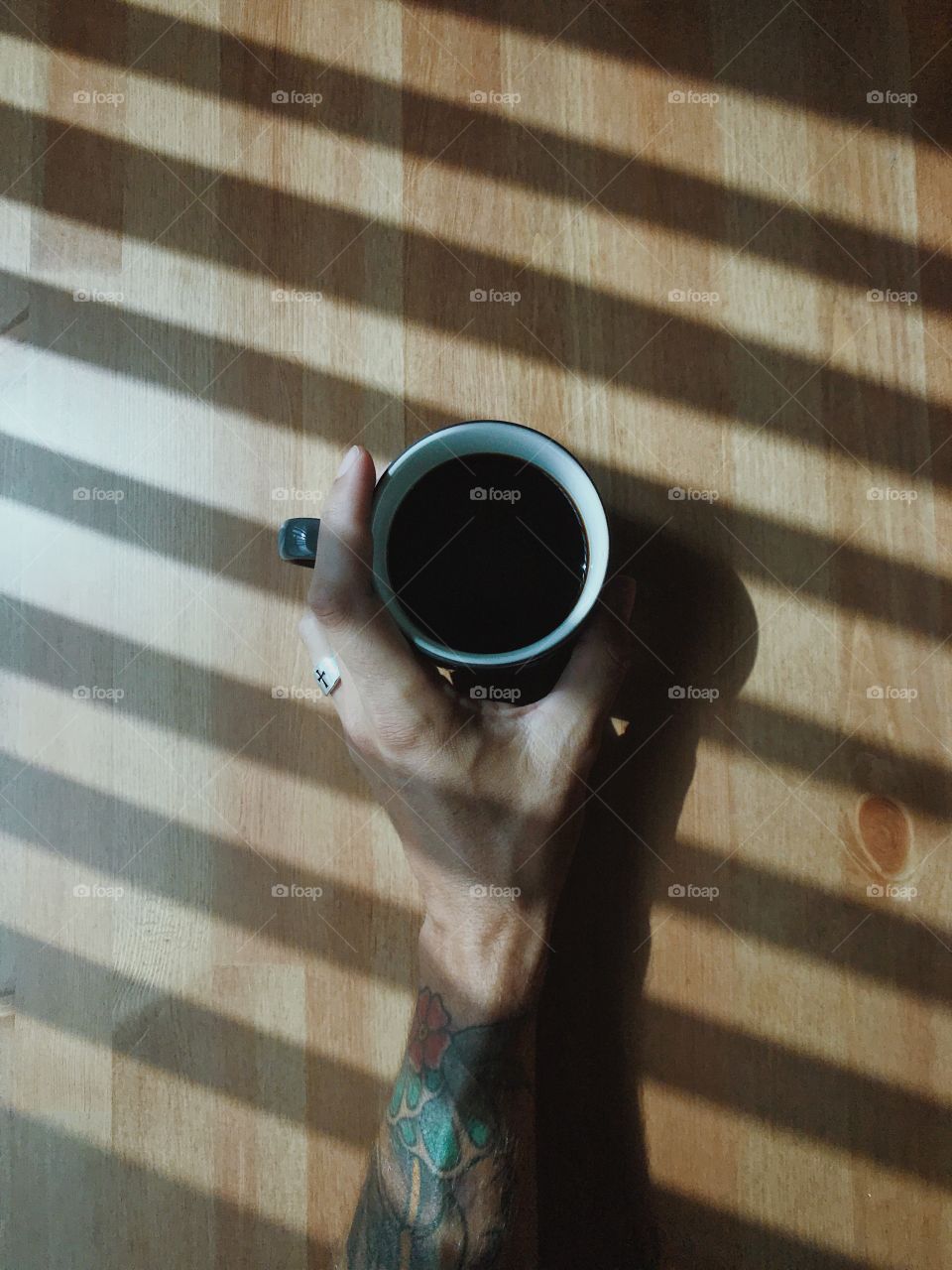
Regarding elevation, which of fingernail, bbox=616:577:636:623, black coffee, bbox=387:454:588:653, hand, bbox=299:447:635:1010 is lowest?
hand, bbox=299:447:635:1010

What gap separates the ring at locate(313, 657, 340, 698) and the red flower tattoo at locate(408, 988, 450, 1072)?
24 centimetres

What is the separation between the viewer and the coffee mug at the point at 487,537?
0.60 metres

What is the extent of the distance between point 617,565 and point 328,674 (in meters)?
0.24

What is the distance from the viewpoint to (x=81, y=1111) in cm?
72

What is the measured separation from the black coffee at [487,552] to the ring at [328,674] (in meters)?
0.10

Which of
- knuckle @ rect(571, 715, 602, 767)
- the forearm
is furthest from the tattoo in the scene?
knuckle @ rect(571, 715, 602, 767)

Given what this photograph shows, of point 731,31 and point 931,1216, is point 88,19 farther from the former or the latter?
point 931,1216

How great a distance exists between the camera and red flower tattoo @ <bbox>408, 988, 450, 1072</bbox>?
0.67 meters

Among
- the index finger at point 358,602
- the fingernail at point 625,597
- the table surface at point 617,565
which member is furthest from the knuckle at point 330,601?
the fingernail at point 625,597

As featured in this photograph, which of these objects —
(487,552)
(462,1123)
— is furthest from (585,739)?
(462,1123)

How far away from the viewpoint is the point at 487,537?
0.61m

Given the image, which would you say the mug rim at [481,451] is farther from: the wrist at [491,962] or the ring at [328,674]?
the wrist at [491,962]

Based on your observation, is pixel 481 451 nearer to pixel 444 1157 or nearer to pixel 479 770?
pixel 479 770

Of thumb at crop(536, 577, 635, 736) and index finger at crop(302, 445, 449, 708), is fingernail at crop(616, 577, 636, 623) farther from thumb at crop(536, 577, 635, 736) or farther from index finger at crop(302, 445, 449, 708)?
index finger at crop(302, 445, 449, 708)
